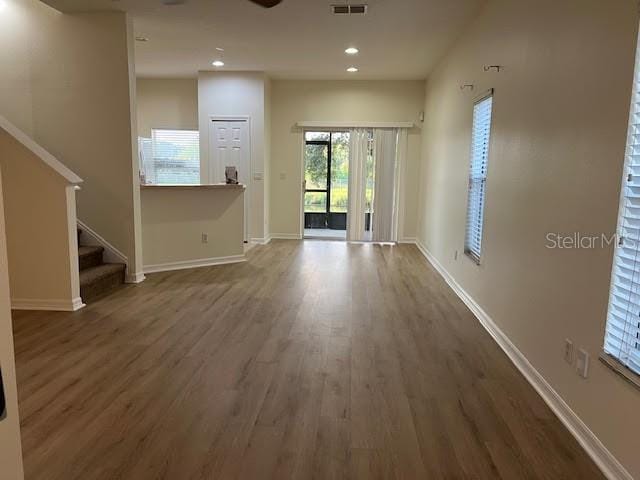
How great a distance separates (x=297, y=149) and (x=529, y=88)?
535cm

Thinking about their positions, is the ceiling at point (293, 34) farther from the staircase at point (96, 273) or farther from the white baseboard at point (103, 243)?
the staircase at point (96, 273)

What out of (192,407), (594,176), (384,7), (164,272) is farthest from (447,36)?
(192,407)

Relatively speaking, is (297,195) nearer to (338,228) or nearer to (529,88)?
(338,228)

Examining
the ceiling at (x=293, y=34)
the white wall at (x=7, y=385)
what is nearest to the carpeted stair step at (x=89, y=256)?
the ceiling at (x=293, y=34)

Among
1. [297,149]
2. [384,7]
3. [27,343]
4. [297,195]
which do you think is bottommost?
[27,343]

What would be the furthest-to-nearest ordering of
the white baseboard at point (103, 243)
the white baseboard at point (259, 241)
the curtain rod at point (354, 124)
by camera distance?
1. the curtain rod at point (354, 124)
2. the white baseboard at point (259, 241)
3. the white baseboard at point (103, 243)

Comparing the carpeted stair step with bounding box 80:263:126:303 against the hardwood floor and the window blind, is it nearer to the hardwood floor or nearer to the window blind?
the hardwood floor

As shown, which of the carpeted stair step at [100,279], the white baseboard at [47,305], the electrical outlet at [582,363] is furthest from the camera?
the carpeted stair step at [100,279]

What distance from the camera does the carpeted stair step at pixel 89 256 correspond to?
451cm

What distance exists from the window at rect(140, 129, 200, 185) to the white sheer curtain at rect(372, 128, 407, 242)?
10.7ft

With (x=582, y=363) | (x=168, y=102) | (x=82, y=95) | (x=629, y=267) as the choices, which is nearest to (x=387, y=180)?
(x=168, y=102)

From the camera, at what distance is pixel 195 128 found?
816cm

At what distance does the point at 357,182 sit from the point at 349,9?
387 centimetres

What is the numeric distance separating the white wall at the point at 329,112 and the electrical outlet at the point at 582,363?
5.98 metres
